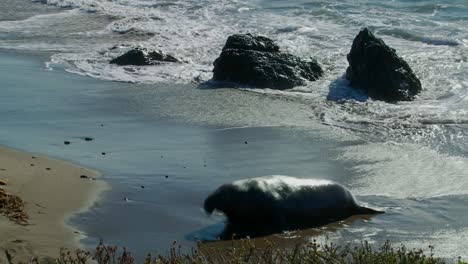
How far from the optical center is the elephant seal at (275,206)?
271 inches

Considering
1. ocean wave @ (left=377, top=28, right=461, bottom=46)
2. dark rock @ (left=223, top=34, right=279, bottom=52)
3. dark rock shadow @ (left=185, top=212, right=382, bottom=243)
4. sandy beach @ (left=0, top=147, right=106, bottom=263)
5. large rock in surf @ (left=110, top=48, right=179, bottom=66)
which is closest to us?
sandy beach @ (left=0, top=147, right=106, bottom=263)

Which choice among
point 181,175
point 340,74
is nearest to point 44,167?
point 181,175

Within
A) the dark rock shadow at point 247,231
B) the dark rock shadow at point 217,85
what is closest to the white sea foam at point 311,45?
the dark rock shadow at point 217,85

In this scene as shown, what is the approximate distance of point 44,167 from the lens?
27.6 ft

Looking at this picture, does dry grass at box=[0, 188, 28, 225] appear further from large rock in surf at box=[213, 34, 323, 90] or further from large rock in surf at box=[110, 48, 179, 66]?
large rock in surf at box=[110, 48, 179, 66]

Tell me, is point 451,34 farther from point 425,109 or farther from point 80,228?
point 80,228

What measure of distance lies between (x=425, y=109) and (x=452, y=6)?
1168 centimetres

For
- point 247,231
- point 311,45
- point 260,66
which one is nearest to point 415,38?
point 311,45

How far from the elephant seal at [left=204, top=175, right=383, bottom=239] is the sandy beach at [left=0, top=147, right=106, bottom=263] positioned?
1266 mm

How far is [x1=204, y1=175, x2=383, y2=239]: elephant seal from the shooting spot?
6883mm

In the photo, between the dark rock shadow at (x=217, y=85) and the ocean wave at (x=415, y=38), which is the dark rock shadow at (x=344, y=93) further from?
the ocean wave at (x=415, y=38)

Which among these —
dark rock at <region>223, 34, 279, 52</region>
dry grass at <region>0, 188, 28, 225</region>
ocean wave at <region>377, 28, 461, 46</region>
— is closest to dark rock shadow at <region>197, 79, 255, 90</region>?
dark rock at <region>223, 34, 279, 52</region>

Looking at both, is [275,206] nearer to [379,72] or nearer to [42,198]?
[42,198]

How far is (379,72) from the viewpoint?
13.0 metres
